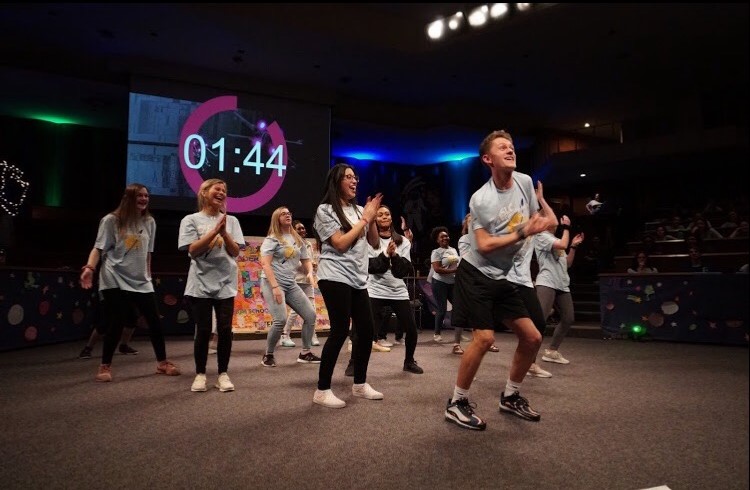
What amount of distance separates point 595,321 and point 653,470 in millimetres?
7880

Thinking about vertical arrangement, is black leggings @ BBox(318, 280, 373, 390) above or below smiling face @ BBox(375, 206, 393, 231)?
below

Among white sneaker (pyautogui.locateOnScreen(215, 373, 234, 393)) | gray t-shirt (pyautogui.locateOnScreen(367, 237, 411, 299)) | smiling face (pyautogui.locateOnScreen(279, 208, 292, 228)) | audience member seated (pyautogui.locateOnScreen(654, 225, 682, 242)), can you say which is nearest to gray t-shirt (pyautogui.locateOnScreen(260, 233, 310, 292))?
smiling face (pyautogui.locateOnScreen(279, 208, 292, 228))

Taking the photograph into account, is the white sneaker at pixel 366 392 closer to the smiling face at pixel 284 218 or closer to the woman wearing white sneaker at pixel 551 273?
the woman wearing white sneaker at pixel 551 273

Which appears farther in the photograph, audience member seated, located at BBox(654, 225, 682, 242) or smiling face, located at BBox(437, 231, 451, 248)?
audience member seated, located at BBox(654, 225, 682, 242)

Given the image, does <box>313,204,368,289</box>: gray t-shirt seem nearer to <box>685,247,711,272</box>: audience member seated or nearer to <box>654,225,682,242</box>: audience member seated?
<box>685,247,711,272</box>: audience member seated

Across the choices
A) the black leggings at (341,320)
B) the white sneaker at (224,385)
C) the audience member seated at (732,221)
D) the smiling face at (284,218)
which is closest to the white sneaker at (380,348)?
the smiling face at (284,218)

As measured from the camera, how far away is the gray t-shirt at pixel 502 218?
2389 millimetres

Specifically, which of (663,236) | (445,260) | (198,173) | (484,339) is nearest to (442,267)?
(445,260)

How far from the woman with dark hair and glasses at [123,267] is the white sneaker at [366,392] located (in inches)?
70.7

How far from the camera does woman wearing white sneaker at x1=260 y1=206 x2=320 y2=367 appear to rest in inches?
170

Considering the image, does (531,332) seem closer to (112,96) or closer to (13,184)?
(112,96)

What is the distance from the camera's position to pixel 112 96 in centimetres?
984

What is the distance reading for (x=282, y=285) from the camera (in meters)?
4.48

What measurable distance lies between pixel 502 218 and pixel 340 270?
975mm
